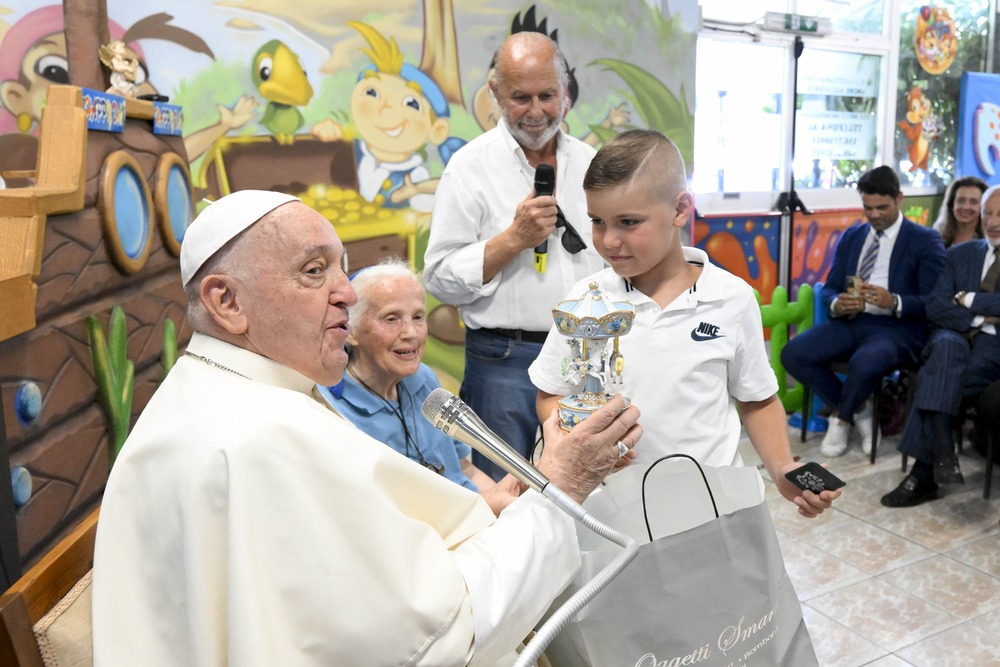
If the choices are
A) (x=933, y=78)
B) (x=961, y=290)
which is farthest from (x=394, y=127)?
(x=933, y=78)

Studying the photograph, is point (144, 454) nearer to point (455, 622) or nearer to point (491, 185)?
point (455, 622)

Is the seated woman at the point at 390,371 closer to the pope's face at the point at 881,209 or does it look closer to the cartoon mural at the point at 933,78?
the pope's face at the point at 881,209

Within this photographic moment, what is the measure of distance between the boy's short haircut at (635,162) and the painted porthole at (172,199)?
1.74 meters

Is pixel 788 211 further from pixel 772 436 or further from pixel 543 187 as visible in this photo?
pixel 772 436

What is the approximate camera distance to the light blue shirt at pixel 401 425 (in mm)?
2047

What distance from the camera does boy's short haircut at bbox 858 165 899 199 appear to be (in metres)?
4.92

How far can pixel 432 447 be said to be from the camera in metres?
2.11

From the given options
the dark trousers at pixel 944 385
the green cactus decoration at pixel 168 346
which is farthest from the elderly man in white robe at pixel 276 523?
the dark trousers at pixel 944 385

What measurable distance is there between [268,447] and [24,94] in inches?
120

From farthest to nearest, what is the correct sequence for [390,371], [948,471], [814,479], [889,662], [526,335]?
[948,471] < [889,662] < [526,335] < [390,371] < [814,479]

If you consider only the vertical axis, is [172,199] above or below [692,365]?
above

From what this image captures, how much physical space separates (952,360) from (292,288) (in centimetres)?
398

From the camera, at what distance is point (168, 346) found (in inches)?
112

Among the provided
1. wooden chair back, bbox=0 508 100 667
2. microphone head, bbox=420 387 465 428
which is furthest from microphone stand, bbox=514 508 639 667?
wooden chair back, bbox=0 508 100 667
